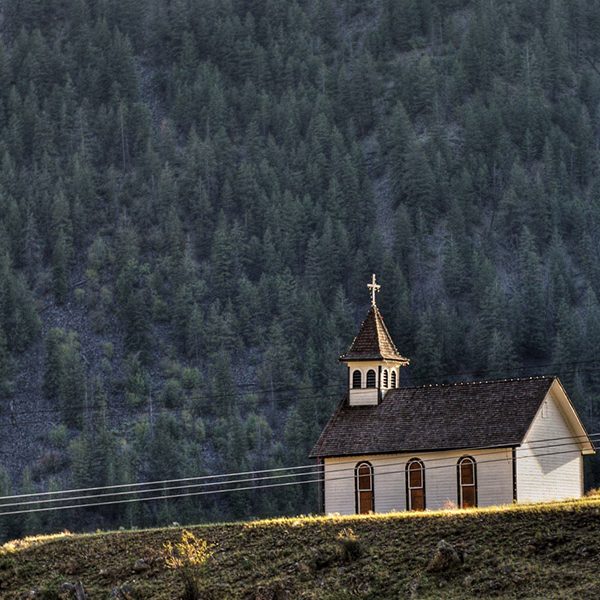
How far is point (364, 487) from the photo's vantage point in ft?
291

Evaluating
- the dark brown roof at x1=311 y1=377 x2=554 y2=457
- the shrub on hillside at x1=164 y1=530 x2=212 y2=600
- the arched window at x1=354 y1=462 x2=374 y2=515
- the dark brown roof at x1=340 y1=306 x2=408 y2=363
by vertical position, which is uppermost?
the dark brown roof at x1=340 y1=306 x2=408 y2=363

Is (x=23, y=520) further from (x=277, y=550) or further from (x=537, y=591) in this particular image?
(x=537, y=591)

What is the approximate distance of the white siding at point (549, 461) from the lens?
8486 centimetres

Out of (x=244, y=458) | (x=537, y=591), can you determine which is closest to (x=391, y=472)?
(x=537, y=591)

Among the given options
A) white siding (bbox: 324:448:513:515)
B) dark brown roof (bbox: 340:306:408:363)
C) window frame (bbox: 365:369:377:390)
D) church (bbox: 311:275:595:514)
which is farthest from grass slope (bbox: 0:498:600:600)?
dark brown roof (bbox: 340:306:408:363)

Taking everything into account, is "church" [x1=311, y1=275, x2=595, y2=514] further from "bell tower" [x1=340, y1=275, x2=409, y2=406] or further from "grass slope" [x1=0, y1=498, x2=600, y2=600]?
"grass slope" [x1=0, y1=498, x2=600, y2=600]

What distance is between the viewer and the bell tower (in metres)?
92.7

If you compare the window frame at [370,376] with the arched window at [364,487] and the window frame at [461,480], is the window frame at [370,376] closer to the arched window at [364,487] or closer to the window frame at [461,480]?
the arched window at [364,487]

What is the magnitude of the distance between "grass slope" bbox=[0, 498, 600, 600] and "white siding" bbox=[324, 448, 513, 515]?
1124 cm

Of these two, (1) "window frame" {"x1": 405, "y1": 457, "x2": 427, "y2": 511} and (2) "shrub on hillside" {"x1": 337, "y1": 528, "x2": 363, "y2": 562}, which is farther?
(1) "window frame" {"x1": 405, "y1": 457, "x2": 427, "y2": 511}

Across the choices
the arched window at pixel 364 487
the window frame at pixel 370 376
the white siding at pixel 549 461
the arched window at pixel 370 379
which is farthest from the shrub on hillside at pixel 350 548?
the arched window at pixel 370 379

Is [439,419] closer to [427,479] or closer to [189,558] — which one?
[427,479]

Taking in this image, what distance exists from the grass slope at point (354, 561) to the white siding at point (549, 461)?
1197 cm

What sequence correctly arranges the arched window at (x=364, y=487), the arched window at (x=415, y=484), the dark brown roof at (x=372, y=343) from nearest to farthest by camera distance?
the arched window at (x=415, y=484)
the arched window at (x=364, y=487)
the dark brown roof at (x=372, y=343)
